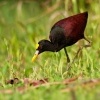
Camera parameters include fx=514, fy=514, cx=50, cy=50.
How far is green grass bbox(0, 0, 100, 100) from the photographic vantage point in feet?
13.4

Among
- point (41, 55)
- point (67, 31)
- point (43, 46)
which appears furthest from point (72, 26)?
point (41, 55)

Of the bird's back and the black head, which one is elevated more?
the bird's back

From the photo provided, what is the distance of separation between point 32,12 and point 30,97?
18.1 ft

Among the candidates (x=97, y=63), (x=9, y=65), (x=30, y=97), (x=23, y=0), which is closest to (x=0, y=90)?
(x=30, y=97)

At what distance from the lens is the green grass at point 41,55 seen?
4.07 metres

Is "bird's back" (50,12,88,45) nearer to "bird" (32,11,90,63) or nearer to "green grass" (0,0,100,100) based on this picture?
"bird" (32,11,90,63)

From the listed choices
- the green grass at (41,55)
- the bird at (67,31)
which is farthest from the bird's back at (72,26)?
the green grass at (41,55)

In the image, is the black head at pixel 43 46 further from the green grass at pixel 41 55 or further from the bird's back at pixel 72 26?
the bird's back at pixel 72 26

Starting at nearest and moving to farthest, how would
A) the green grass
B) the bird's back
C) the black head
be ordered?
1. the green grass
2. the bird's back
3. the black head

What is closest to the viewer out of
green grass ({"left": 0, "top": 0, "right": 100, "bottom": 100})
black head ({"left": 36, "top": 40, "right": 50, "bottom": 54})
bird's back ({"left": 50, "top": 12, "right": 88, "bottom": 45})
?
green grass ({"left": 0, "top": 0, "right": 100, "bottom": 100})

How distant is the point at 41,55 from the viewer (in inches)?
267

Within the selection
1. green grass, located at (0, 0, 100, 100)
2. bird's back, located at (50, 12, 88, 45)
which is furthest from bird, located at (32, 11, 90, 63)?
green grass, located at (0, 0, 100, 100)

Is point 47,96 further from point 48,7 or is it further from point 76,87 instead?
point 48,7

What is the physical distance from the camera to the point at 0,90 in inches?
173
